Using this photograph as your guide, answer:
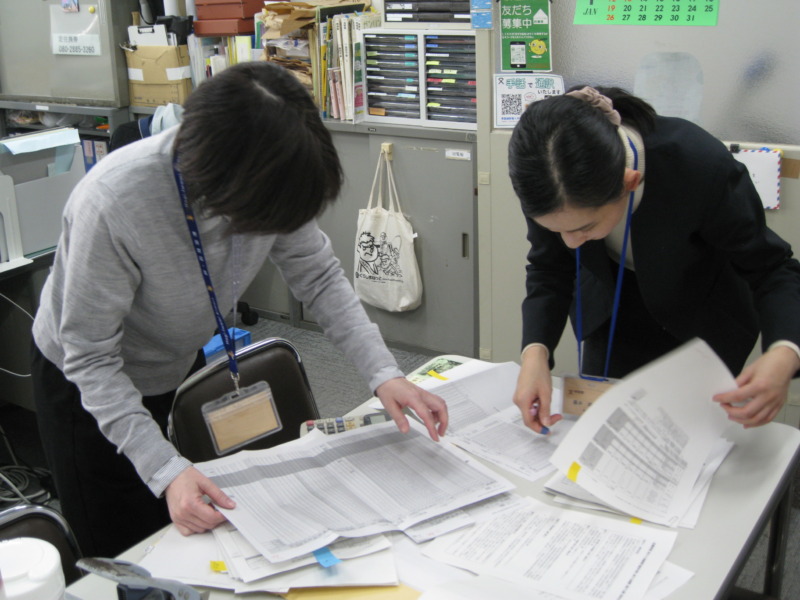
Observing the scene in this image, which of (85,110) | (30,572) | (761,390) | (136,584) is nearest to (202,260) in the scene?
(136,584)

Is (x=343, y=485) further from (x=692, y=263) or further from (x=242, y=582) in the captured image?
(x=692, y=263)

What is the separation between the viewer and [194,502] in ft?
3.83

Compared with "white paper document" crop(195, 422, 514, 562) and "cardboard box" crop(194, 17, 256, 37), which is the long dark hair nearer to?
"white paper document" crop(195, 422, 514, 562)

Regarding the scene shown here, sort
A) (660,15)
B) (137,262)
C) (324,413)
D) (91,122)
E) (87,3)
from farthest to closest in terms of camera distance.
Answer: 1. (91,122)
2. (87,3)
3. (324,413)
4. (660,15)
5. (137,262)

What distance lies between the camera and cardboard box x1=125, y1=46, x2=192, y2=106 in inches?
142

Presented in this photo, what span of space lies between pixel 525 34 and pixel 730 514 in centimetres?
170

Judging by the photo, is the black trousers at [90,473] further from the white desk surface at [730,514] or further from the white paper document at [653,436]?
the white paper document at [653,436]

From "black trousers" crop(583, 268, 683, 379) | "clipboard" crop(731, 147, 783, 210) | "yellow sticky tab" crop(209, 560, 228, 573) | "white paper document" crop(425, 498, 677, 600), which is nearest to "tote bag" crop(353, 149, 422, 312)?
"clipboard" crop(731, 147, 783, 210)

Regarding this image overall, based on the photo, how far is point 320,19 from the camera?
3.21 m

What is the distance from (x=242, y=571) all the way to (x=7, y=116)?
3.82 m

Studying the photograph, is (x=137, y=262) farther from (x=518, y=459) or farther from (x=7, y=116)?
(x=7, y=116)

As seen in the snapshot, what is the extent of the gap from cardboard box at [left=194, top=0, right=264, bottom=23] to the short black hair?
259 cm

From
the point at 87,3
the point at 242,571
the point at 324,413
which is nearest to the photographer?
the point at 242,571

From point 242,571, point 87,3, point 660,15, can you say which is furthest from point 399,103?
point 242,571
